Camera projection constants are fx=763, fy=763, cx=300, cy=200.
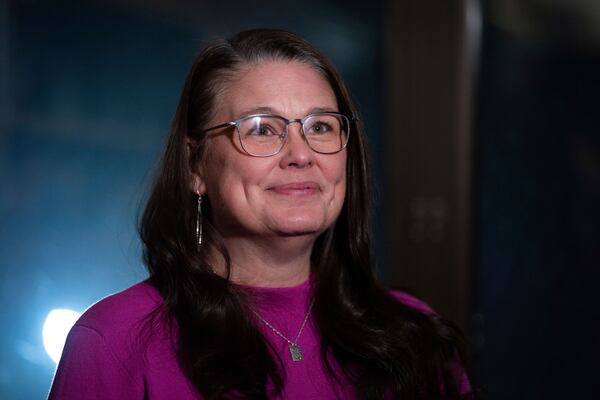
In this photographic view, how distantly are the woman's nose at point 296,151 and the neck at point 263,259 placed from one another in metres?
0.15

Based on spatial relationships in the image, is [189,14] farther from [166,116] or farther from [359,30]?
[359,30]

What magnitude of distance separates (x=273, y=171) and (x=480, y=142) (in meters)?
1.27

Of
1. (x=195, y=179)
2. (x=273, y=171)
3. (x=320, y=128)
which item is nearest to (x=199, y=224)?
(x=195, y=179)

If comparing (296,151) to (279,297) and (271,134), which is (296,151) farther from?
(279,297)

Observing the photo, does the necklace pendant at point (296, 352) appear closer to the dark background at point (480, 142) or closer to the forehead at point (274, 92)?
the forehead at point (274, 92)

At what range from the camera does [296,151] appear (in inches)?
55.8

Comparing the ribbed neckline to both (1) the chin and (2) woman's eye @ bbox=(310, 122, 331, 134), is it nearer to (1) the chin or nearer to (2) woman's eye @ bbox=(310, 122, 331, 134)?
(1) the chin

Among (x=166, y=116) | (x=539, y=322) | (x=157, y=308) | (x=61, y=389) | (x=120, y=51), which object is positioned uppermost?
(x=120, y=51)

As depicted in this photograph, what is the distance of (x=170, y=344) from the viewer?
1354 mm

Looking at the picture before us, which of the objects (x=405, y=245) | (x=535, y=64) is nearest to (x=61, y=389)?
(x=405, y=245)

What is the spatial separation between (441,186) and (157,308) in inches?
52.5

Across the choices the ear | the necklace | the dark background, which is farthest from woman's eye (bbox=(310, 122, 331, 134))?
the dark background

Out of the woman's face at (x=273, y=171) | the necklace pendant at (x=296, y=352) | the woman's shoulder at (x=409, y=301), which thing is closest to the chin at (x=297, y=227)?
the woman's face at (x=273, y=171)

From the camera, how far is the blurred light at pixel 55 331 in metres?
1.73
